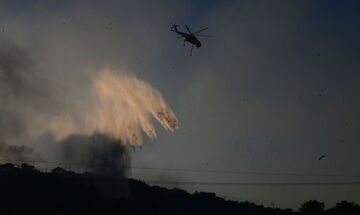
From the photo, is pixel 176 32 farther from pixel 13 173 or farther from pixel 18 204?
pixel 13 173

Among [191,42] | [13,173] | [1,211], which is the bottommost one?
[1,211]

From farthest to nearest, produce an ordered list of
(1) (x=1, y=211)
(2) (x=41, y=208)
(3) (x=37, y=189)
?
(3) (x=37, y=189)
(2) (x=41, y=208)
(1) (x=1, y=211)

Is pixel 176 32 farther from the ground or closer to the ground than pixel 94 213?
A: farther from the ground

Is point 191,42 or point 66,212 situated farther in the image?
point 66,212

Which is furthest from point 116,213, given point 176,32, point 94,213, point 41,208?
point 176,32

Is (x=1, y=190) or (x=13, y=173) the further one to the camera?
(x=13, y=173)

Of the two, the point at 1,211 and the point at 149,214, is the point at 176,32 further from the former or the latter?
the point at 149,214

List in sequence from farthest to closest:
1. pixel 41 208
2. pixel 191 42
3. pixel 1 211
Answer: pixel 41 208
pixel 1 211
pixel 191 42

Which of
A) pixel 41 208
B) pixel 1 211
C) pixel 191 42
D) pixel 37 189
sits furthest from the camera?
pixel 37 189

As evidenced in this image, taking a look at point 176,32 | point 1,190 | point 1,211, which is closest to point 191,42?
point 176,32
